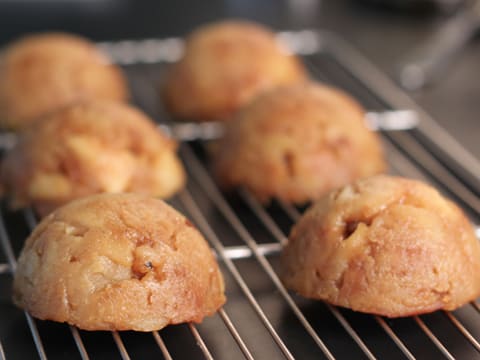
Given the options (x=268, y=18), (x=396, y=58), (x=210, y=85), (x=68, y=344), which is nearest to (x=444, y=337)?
(x=68, y=344)

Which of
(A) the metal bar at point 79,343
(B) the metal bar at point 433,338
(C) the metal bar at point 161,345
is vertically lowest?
(A) the metal bar at point 79,343

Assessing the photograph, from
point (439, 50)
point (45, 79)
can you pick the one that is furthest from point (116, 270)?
point (439, 50)

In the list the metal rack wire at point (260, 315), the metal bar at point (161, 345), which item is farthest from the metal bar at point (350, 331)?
the metal bar at point (161, 345)

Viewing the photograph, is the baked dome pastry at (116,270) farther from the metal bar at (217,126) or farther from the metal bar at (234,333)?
the metal bar at (217,126)

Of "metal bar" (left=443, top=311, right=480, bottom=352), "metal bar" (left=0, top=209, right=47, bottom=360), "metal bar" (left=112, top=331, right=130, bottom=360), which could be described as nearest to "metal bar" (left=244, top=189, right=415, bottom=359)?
"metal bar" (left=443, top=311, right=480, bottom=352)

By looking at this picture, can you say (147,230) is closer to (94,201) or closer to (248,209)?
(94,201)

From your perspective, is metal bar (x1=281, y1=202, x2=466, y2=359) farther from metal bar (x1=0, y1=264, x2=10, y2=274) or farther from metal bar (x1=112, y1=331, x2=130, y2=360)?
metal bar (x1=0, y1=264, x2=10, y2=274)
